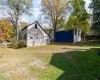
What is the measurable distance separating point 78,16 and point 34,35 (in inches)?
474

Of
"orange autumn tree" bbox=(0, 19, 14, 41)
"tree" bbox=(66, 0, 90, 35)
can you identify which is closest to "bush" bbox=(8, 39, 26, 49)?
"orange autumn tree" bbox=(0, 19, 14, 41)

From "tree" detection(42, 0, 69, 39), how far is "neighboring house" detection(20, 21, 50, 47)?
9.16 meters

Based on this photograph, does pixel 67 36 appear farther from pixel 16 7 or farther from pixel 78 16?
pixel 16 7

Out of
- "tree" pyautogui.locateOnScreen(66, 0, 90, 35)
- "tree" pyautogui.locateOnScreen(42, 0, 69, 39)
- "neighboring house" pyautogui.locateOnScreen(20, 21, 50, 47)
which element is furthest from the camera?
"tree" pyautogui.locateOnScreen(42, 0, 69, 39)

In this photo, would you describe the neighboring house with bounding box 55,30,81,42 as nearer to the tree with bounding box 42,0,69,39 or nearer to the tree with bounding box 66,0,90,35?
the tree with bounding box 66,0,90,35

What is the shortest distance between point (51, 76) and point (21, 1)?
101ft

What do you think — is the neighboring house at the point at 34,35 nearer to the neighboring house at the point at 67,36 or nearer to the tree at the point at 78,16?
the neighboring house at the point at 67,36

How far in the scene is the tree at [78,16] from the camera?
3969cm

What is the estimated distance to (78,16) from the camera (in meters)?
40.2

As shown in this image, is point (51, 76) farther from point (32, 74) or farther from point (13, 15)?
point (13, 15)

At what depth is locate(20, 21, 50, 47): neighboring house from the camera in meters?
35.5

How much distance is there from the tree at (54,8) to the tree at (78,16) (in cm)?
416

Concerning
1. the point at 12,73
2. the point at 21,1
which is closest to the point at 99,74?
the point at 12,73

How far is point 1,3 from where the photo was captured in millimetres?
37562
